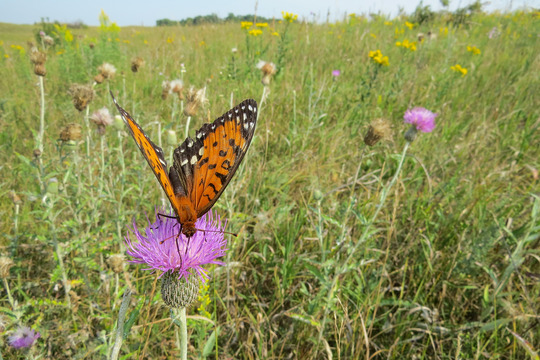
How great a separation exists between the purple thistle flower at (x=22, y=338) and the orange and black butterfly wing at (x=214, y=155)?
43.8 inches

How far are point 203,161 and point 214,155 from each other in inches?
2.7

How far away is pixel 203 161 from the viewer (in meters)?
1.47

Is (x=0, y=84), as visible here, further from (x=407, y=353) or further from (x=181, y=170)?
(x=407, y=353)

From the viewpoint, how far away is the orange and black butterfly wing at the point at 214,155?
1.34 meters

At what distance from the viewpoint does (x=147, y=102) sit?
4.78m

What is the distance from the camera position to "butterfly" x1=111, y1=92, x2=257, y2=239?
1.26 meters

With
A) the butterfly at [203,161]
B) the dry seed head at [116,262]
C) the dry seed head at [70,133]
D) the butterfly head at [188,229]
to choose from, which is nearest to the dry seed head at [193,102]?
the dry seed head at [70,133]

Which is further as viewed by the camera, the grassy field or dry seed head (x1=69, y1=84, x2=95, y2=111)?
dry seed head (x1=69, y1=84, x2=95, y2=111)

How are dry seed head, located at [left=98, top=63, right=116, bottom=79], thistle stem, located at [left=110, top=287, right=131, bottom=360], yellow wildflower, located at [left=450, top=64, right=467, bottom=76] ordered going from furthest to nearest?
yellow wildflower, located at [left=450, top=64, right=467, bottom=76] < dry seed head, located at [left=98, top=63, right=116, bottom=79] < thistle stem, located at [left=110, top=287, right=131, bottom=360]

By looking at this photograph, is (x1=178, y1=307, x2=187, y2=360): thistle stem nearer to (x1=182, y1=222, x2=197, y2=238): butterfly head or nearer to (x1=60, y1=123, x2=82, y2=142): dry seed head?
(x1=182, y1=222, x2=197, y2=238): butterfly head

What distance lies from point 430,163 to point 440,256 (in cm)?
126

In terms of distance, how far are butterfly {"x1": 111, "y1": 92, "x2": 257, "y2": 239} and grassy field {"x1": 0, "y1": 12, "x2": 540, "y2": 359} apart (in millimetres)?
354

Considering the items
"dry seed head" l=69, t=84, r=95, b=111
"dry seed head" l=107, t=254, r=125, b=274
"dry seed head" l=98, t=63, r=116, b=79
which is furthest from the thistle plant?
"dry seed head" l=98, t=63, r=116, b=79

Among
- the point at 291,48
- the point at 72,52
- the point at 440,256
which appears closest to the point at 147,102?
the point at 72,52
